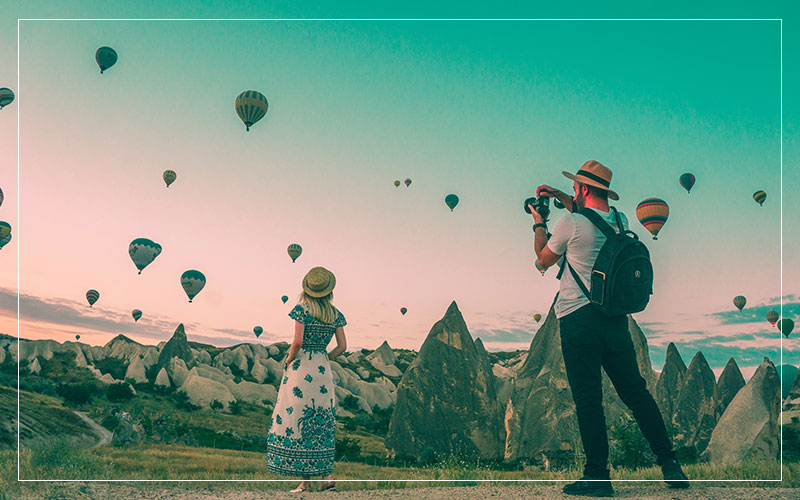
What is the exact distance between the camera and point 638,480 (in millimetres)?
6895

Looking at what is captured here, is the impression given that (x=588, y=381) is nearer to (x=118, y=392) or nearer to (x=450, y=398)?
(x=118, y=392)

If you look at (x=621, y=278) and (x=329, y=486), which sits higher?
(x=621, y=278)

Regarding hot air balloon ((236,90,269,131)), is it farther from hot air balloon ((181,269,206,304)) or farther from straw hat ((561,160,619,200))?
straw hat ((561,160,619,200))

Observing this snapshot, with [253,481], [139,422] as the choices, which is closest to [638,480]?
[253,481]

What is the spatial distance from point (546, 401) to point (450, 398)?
10.1 metres

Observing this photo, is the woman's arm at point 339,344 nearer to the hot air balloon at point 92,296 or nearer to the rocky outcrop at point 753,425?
the rocky outcrop at point 753,425

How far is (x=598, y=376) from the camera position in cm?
577

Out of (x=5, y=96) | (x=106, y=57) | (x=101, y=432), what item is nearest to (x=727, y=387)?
(x=106, y=57)

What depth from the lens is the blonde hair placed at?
683cm

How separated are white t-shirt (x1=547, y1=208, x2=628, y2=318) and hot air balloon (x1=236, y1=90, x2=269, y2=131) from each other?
83.2 feet

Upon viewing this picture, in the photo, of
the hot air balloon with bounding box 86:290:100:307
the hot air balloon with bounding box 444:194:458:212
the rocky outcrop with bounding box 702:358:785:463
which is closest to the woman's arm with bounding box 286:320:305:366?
the rocky outcrop with bounding box 702:358:785:463

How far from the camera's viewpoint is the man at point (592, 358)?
568cm

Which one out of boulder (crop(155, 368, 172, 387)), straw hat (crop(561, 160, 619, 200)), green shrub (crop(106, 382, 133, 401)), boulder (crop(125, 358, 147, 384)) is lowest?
boulder (crop(155, 368, 172, 387))

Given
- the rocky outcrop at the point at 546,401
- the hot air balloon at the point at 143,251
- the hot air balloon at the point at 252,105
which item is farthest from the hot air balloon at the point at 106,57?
the rocky outcrop at the point at 546,401
